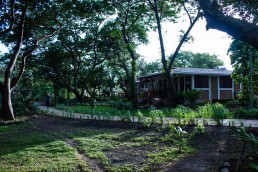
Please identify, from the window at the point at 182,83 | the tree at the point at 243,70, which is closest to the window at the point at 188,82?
the window at the point at 182,83

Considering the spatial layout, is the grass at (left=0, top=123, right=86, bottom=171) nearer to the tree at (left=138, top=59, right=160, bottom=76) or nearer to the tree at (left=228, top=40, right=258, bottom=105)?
the tree at (left=228, top=40, right=258, bottom=105)

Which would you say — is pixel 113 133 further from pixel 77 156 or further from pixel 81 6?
pixel 81 6

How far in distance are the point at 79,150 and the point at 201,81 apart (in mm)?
18612

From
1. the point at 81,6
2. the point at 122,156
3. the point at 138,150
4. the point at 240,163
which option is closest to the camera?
the point at 240,163

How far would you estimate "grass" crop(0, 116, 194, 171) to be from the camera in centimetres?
489

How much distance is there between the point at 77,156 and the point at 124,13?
50.9ft

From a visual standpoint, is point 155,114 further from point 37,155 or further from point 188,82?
point 188,82

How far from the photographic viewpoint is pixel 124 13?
19.2 m

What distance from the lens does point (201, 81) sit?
22.8 metres

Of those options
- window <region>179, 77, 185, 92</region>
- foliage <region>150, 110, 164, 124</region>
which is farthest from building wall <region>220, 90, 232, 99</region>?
foliage <region>150, 110, 164, 124</region>

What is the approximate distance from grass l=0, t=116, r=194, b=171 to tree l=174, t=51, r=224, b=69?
4780cm

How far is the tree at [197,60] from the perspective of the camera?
2165 inches

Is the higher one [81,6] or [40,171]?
[81,6]

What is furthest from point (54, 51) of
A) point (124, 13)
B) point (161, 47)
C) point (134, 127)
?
point (134, 127)
